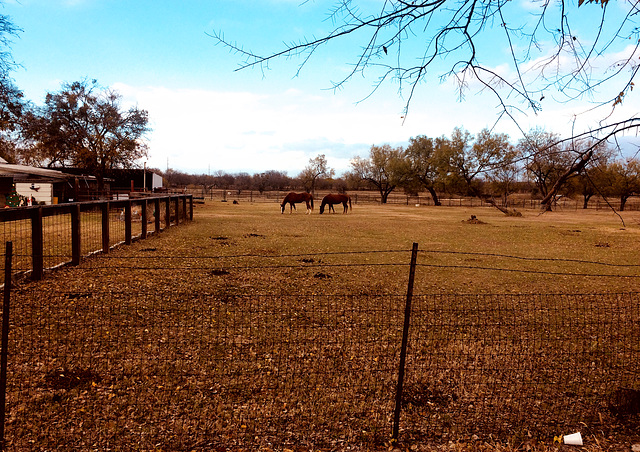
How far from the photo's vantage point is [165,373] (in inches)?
153

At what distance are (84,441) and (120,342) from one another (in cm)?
176

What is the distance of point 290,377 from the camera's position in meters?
3.90

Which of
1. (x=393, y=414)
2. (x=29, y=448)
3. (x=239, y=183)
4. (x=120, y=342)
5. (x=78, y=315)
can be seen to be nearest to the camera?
(x=29, y=448)

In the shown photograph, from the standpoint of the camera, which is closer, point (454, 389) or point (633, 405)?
point (633, 405)

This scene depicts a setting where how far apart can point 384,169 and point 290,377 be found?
55.7 metres

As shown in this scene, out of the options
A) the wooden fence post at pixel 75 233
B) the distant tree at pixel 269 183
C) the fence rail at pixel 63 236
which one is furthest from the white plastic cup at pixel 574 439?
the distant tree at pixel 269 183

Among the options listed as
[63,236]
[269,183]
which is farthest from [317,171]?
[63,236]

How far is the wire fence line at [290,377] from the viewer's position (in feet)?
10.2

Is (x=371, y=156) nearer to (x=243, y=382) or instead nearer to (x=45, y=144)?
(x=45, y=144)

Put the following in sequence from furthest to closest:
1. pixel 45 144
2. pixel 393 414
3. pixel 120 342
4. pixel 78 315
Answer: pixel 45 144, pixel 78 315, pixel 120 342, pixel 393 414

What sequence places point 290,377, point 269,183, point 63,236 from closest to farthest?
point 290,377 < point 63,236 < point 269,183

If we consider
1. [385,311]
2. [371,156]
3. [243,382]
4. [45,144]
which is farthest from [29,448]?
[371,156]

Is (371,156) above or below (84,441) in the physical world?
above

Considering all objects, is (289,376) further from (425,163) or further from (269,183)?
(269,183)
